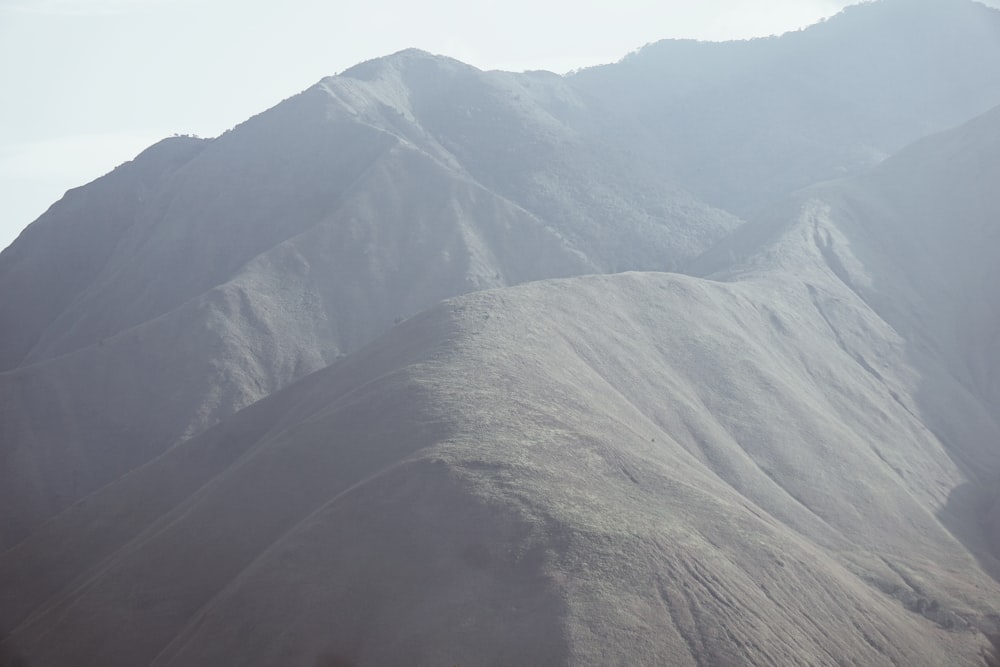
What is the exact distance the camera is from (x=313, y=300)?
81.2 m

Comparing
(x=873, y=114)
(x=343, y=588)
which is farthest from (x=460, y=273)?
(x=873, y=114)

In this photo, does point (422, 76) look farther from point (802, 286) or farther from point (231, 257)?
point (802, 286)

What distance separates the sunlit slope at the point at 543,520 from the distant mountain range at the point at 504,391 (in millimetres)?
161

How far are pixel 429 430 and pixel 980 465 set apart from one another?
39724 millimetres

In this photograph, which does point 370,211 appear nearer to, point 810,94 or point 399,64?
point 399,64

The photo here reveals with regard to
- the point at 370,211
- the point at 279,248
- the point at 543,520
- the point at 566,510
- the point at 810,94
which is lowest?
the point at 810,94

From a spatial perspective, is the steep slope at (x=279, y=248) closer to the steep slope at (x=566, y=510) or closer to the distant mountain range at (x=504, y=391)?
the distant mountain range at (x=504, y=391)

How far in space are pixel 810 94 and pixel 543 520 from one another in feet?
425

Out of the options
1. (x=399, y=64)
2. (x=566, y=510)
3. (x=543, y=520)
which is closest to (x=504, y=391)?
(x=566, y=510)

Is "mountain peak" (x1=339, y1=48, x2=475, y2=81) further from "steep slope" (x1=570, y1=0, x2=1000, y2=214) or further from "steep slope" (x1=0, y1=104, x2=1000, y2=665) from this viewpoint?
"steep slope" (x1=0, y1=104, x2=1000, y2=665)

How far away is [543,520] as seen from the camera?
100ft

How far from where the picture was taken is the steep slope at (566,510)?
93.4ft

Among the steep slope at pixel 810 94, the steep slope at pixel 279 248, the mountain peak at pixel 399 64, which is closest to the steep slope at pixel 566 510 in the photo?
the steep slope at pixel 279 248

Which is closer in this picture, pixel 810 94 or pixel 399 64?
pixel 399 64
